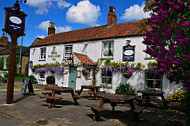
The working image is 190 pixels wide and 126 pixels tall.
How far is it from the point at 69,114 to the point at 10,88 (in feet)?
10.0

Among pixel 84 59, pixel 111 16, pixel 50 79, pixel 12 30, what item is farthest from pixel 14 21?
pixel 111 16

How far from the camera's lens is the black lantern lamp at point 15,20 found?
7.11m

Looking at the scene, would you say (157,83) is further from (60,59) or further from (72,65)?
(60,59)

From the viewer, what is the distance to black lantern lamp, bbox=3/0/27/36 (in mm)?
7106

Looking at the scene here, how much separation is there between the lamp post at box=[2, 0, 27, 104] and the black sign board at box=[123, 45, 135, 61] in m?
7.74

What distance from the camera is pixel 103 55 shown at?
46.4 ft

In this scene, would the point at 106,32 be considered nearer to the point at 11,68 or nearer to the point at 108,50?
the point at 108,50

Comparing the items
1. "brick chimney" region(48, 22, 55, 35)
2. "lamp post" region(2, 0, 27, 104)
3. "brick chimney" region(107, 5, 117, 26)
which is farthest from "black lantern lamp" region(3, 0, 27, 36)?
"brick chimney" region(48, 22, 55, 35)

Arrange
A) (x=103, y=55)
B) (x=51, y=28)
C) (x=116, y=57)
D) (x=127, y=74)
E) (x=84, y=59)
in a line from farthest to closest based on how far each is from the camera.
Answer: (x=51, y=28), (x=84, y=59), (x=103, y=55), (x=116, y=57), (x=127, y=74)

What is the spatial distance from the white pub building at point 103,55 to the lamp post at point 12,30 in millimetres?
6475

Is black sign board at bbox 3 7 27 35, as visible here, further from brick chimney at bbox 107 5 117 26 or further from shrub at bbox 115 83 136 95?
brick chimney at bbox 107 5 117 26

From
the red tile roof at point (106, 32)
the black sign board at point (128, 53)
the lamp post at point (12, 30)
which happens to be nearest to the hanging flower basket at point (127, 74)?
the black sign board at point (128, 53)

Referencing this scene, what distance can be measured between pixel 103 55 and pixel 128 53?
92.2 inches

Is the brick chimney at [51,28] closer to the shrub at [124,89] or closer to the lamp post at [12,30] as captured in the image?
the shrub at [124,89]
